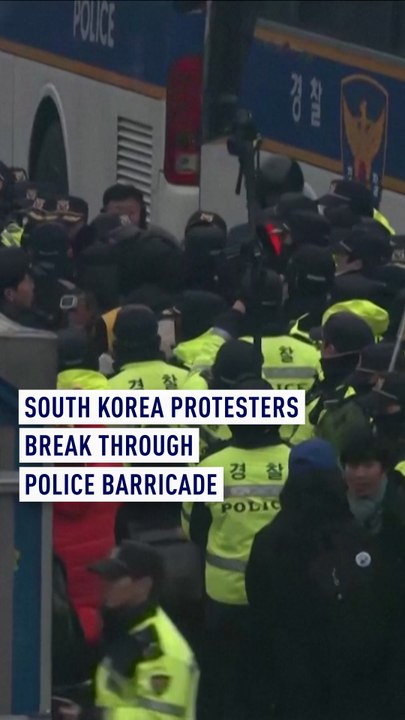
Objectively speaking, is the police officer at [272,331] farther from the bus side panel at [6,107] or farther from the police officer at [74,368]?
the bus side panel at [6,107]

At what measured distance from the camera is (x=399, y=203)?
10.2 m

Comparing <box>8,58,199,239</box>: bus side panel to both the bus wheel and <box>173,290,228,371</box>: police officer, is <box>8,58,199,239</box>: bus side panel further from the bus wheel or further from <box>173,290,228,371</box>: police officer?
<box>173,290,228,371</box>: police officer

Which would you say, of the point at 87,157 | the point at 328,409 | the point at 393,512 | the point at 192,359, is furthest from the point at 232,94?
the point at 393,512

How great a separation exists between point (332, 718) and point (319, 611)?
1.30 feet

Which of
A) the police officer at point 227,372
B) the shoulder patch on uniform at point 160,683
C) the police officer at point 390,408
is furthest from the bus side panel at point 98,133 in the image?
the shoulder patch on uniform at point 160,683

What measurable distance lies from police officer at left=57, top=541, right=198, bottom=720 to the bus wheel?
9.14m

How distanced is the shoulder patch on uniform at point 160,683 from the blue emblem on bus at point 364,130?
5819 mm

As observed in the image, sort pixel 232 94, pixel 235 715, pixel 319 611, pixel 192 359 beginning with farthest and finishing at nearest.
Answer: pixel 232 94 < pixel 192 359 < pixel 235 715 < pixel 319 611

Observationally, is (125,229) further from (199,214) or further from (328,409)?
(328,409)

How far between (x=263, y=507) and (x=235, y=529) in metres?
0.11

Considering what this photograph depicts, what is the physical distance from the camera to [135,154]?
13.0m

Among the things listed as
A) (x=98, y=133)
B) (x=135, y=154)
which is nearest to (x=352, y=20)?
(x=135, y=154)

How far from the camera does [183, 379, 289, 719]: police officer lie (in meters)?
6.48

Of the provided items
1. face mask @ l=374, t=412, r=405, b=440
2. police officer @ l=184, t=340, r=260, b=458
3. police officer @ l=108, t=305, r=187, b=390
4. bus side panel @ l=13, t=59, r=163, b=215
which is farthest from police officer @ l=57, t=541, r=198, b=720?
bus side panel @ l=13, t=59, r=163, b=215
